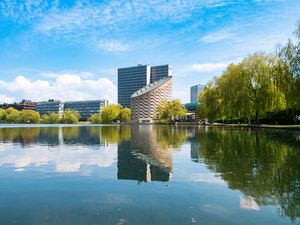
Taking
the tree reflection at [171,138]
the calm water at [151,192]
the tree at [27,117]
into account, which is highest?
the tree at [27,117]

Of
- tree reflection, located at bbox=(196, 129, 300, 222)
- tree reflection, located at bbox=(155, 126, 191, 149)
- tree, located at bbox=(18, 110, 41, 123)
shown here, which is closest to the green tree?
tree reflection, located at bbox=(155, 126, 191, 149)

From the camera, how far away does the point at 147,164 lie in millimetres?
14430

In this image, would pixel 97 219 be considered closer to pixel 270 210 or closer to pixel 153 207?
pixel 153 207

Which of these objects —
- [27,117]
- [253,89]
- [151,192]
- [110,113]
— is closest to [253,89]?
[253,89]

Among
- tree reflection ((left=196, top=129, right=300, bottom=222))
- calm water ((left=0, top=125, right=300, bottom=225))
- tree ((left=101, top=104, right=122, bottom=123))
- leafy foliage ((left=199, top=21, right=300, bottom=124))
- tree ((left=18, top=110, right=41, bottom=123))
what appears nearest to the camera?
calm water ((left=0, top=125, right=300, bottom=225))

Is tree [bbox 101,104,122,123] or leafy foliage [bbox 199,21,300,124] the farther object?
tree [bbox 101,104,122,123]

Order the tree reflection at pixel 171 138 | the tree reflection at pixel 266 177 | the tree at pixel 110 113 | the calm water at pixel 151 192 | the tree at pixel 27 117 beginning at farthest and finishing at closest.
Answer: the tree at pixel 27 117
the tree at pixel 110 113
the tree reflection at pixel 171 138
the tree reflection at pixel 266 177
the calm water at pixel 151 192

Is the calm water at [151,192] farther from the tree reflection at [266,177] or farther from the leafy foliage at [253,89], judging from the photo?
the leafy foliage at [253,89]

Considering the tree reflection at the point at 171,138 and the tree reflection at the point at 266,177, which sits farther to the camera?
the tree reflection at the point at 171,138

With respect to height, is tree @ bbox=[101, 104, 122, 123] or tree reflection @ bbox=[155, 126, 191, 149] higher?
tree @ bbox=[101, 104, 122, 123]

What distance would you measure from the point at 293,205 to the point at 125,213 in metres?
4.29

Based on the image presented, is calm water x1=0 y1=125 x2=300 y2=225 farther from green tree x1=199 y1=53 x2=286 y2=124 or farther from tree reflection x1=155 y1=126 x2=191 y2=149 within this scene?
green tree x1=199 y1=53 x2=286 y2=124

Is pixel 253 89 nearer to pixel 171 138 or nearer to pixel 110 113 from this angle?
pixel 171 138

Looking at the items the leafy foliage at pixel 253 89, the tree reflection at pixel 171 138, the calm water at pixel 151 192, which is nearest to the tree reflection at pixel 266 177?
the calm water at pixel 151 192
